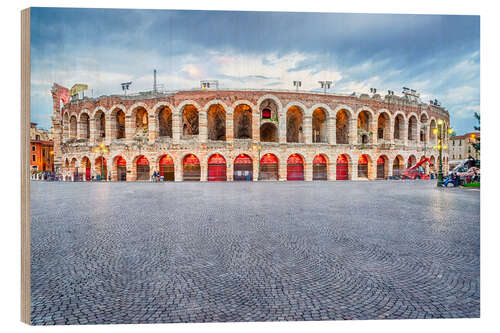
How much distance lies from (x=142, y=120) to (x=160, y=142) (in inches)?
236

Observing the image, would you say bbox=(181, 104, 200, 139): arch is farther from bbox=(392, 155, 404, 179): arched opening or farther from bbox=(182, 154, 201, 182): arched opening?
bbox=(392, 155, 404, 179): arched opening

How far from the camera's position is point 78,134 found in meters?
27.1

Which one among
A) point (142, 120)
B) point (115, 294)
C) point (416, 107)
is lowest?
point (115, 294)

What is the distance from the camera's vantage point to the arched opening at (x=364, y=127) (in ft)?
89.3

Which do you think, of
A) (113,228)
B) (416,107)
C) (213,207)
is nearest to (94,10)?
(113,228)

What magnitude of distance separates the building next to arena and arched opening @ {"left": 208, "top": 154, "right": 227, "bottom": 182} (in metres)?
0.12

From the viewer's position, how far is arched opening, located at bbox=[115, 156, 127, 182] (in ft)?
86.4

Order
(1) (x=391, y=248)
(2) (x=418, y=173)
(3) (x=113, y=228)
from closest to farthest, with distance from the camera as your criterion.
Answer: (1) (x=391, y=248)
(3) (x=113, y=228)
(2) (x=418, y=173)

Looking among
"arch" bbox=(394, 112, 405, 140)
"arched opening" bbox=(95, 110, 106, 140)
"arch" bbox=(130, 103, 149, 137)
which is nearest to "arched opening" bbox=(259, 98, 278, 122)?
"arch" bbox=(130, 103, 149, 137)

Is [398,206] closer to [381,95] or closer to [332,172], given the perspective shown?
[332,172]

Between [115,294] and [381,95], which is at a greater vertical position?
[381,95]

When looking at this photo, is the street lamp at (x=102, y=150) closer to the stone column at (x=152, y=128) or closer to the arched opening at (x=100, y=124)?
the arched opening at (x=100, y=124)

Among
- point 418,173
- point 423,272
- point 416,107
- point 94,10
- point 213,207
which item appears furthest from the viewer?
point 416,107

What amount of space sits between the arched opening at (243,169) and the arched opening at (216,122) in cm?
613
